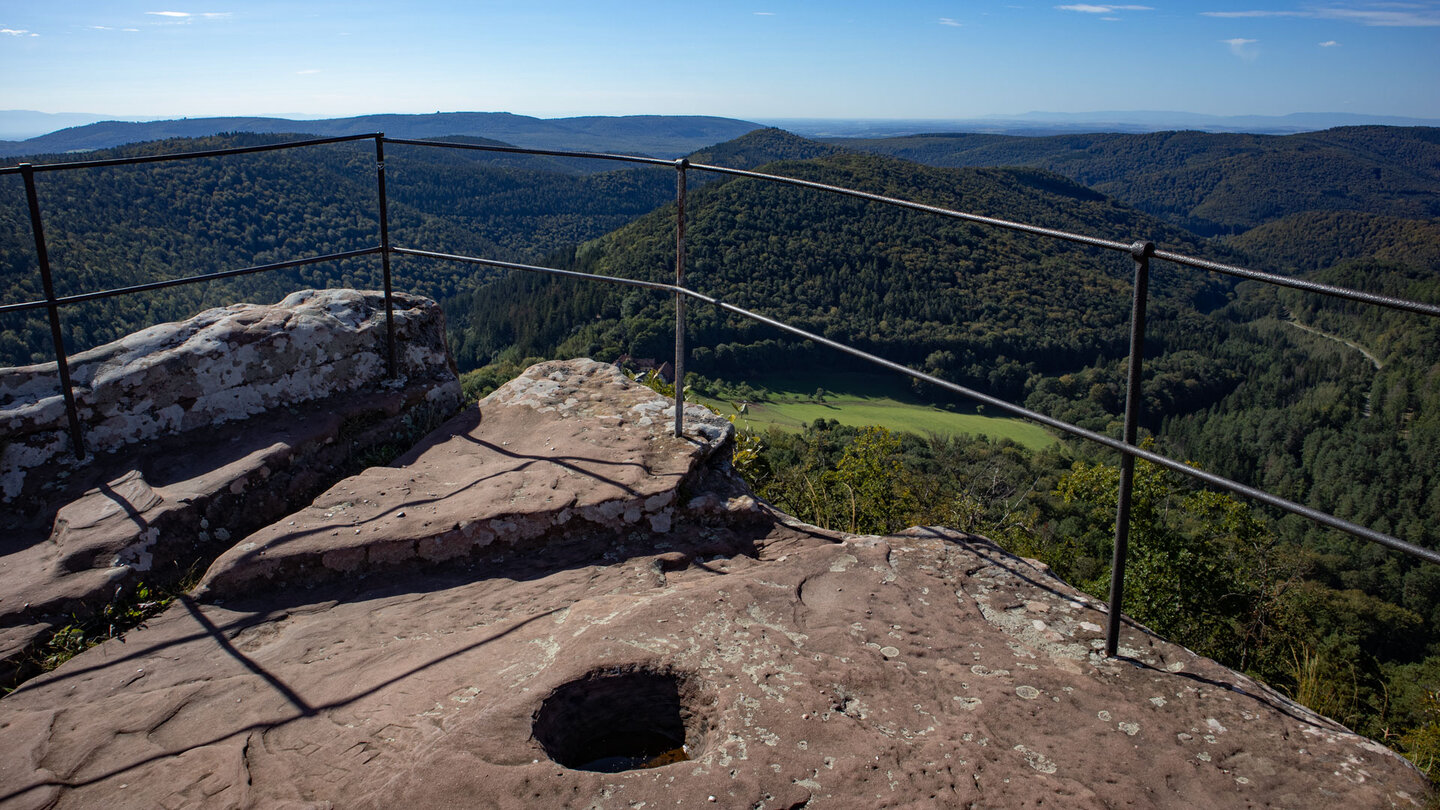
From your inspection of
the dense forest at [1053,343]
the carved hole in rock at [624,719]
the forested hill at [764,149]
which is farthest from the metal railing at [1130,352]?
the forested hill at [764,149]

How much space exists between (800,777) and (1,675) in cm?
284

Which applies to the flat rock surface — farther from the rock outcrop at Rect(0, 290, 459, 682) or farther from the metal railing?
the metal railing

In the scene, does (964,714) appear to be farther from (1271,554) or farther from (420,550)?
(1271,554)

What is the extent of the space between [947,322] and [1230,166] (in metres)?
128

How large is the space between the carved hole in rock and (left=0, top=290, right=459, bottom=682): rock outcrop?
2.08 meters

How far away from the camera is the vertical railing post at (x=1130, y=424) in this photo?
249cm

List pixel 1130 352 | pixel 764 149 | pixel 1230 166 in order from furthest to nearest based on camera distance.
A: pixel 1230 166
pixel 764 149
pixel 1130 352

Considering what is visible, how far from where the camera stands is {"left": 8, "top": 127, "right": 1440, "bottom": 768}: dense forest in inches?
292

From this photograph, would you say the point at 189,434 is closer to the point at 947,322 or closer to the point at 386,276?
the point at 386,276

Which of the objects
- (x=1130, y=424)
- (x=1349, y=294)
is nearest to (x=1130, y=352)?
(x=1130, y=424)

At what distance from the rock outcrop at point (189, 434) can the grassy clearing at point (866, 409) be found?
32.9 metres

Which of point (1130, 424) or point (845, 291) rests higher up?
point (1130, 424)

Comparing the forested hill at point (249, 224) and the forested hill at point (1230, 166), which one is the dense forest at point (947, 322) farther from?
the forested hill at point (1230, 166)

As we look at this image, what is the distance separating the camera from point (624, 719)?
2.67 meters
